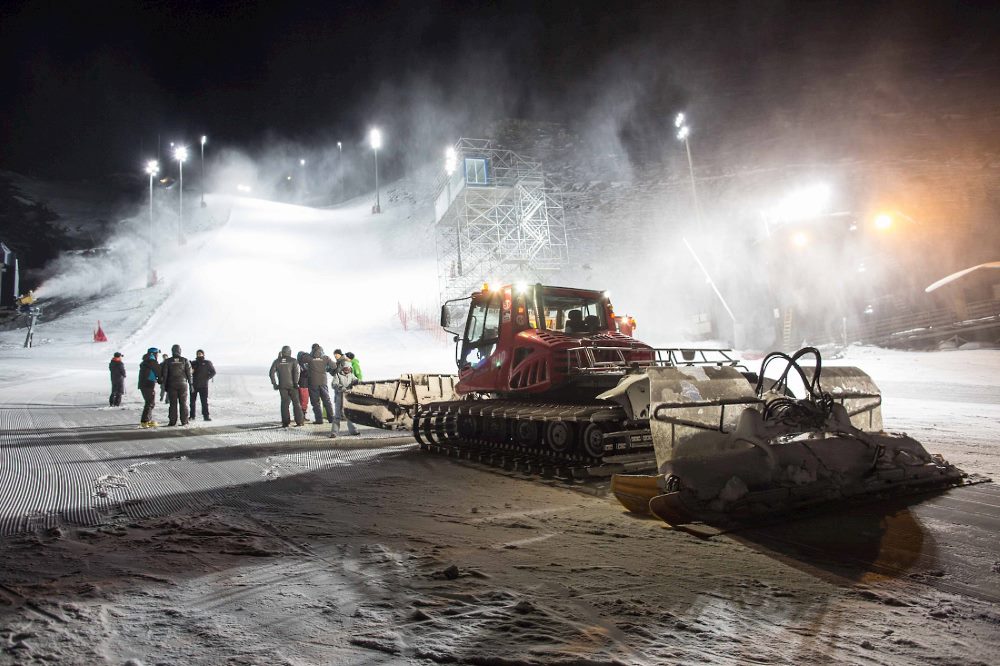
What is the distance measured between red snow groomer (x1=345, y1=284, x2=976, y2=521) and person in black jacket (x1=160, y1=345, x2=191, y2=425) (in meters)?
6.24

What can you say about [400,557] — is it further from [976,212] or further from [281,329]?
[976,212]

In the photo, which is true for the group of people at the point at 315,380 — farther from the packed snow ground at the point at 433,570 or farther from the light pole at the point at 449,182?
the light pole at the point at 449,182

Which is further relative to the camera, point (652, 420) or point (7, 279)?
Answer: point (7, 279)

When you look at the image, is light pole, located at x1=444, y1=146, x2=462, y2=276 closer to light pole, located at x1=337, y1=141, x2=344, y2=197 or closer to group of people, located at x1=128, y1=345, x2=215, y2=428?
group of people, located at x1=128, y1=345, x2=215, y2=428

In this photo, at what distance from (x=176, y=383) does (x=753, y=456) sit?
38.6 feet

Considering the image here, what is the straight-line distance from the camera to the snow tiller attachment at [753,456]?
3.85 metres

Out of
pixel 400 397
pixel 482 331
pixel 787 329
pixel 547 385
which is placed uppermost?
pixel 787 329

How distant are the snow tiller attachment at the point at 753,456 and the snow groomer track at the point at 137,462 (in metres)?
3.94

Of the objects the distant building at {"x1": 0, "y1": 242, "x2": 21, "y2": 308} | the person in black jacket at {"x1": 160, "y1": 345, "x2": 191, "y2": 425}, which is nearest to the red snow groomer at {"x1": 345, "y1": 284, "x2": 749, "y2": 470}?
the person in black jacket at {"x1": 160, "y1": 345, "x2": 191, "y2": 425}

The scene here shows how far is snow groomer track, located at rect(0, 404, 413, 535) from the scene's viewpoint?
488cm

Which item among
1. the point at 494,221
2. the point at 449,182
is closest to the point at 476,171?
the point at 449,182

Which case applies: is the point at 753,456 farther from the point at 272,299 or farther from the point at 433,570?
the point at 272,299

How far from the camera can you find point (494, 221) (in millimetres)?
34969

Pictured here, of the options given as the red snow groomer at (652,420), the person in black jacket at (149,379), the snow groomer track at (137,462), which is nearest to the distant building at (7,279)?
the snow groomer track at (137,462)
